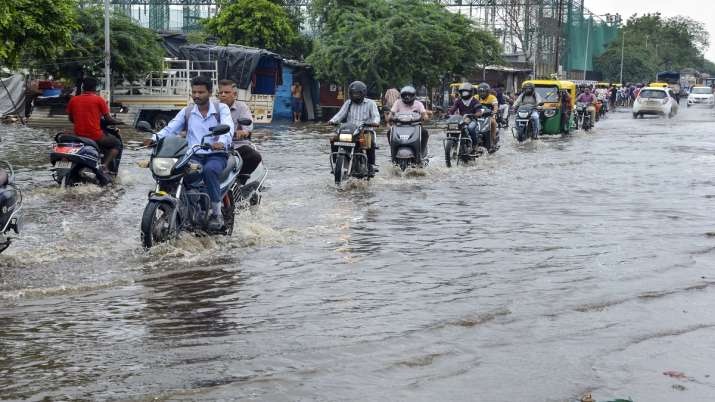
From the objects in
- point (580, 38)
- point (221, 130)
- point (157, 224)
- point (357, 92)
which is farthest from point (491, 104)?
point (580, 38)

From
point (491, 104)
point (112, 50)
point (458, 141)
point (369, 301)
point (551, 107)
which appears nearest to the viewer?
point (369, 301)

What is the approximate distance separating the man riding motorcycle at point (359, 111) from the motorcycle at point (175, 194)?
17.2 feet

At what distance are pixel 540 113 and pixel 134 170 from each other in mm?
14092

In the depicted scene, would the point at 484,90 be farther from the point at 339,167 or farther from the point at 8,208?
the point at 8,208

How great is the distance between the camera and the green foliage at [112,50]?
99.1 feet

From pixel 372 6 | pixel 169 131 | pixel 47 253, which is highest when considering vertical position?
pixel 372 6

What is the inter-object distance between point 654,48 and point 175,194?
13253cm

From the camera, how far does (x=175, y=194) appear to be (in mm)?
8367

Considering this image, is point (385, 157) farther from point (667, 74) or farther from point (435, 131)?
point (667, 74)

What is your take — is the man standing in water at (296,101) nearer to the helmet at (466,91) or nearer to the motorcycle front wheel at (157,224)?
the helmet at (466,91)

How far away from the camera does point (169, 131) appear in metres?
8.73

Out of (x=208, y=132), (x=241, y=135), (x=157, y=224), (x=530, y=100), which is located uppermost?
(x=530, y=100)

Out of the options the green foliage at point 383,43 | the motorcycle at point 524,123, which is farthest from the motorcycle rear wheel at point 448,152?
the green foliage at point 383,43

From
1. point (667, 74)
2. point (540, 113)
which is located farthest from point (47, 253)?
point (667, 74)
